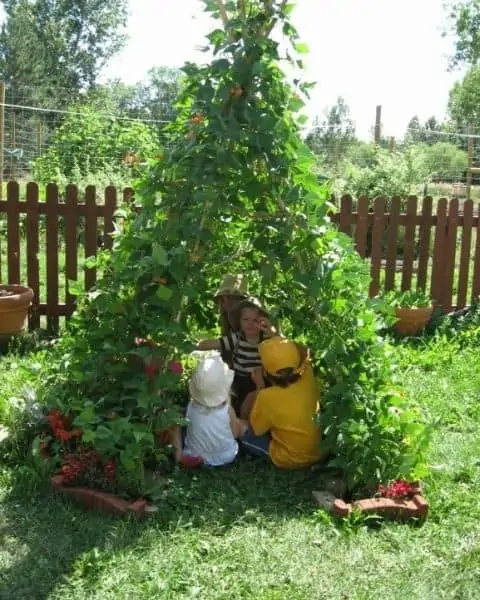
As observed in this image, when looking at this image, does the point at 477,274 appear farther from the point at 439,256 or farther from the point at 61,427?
the point at 61,427

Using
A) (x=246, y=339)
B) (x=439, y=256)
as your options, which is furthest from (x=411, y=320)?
(x=246, y=339)

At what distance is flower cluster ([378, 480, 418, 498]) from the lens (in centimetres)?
376

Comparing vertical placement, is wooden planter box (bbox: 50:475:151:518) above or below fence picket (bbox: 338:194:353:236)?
below

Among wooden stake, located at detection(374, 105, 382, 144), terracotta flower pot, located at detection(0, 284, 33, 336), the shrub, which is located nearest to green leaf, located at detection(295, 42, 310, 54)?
terracotta flower pot, located at detection(0, 284, 33, 336)

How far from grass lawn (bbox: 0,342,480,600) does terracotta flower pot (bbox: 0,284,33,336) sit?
8.74 feet

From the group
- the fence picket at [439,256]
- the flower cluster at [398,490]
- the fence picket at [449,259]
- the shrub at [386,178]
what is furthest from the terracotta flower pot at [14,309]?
the shrub at [386,178]

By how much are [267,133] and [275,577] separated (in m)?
2.14

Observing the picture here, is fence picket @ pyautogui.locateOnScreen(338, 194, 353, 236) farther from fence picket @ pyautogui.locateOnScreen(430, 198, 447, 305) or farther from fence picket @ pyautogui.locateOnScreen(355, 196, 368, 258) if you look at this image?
fence picket @ pyautogui.locateOnScreen(430, 198, 447, 305)

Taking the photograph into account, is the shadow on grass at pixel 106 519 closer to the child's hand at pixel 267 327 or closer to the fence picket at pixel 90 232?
the child's hand at pixel 267 327

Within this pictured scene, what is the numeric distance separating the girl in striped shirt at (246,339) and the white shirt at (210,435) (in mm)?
618

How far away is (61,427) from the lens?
4.08 meters

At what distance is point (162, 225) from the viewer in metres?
3.78

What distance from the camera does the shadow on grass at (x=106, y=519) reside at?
3104 mm

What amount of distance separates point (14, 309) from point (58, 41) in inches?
1909
